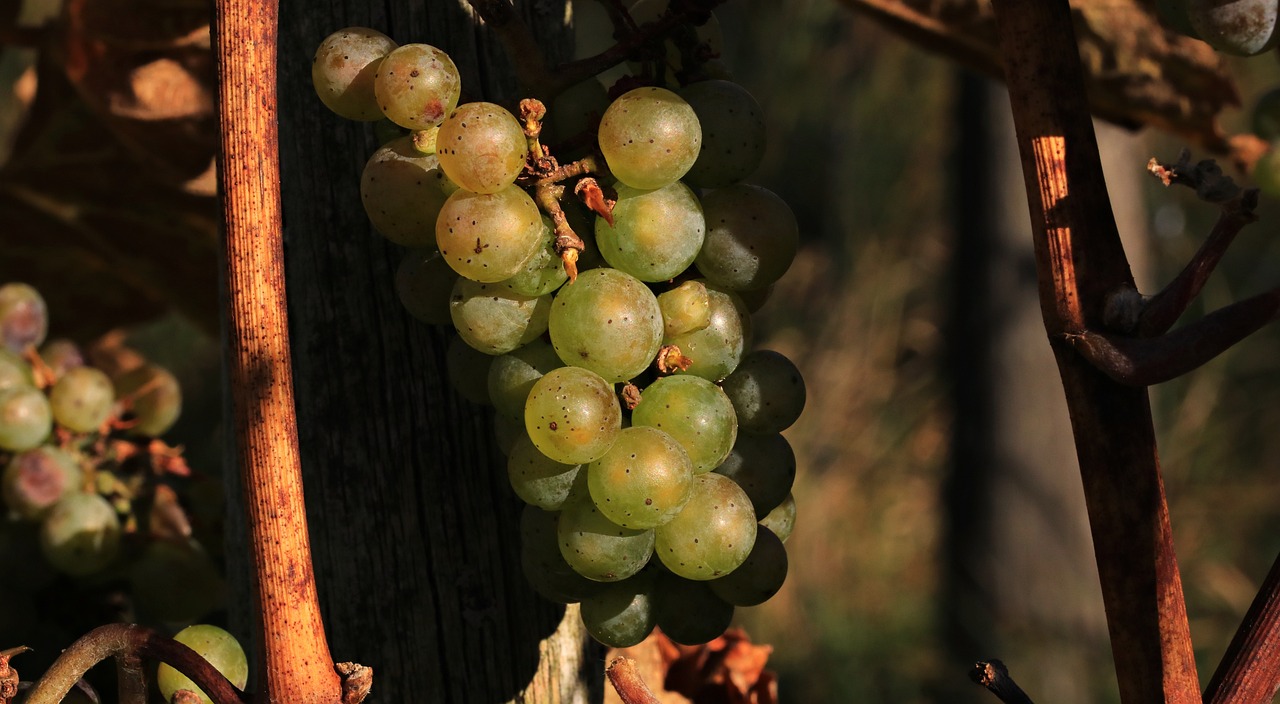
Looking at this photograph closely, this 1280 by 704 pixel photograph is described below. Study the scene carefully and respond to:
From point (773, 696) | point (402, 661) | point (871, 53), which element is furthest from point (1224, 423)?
point (402, 661)

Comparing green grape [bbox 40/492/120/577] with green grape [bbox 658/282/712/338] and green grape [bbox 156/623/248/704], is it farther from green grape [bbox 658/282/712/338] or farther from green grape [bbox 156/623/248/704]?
green grape [bbox 658/282/712/338]

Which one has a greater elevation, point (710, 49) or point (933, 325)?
point (710, 49)

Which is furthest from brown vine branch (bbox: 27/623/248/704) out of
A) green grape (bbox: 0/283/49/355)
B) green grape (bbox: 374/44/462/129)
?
green grape (bbox: 0/283/49/355)

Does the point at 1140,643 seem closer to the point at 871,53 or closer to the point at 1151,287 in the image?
the point at 1151,287

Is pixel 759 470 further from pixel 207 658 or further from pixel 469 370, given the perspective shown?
pixel 207 658

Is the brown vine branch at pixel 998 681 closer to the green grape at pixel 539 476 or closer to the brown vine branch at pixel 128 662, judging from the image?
the green grape at pixel 539 476

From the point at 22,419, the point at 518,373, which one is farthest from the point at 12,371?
the point at 518,373
